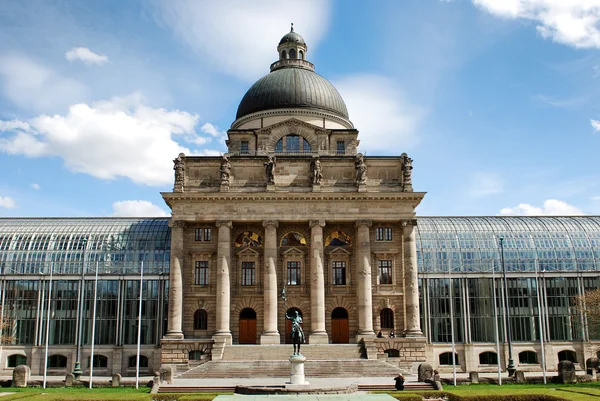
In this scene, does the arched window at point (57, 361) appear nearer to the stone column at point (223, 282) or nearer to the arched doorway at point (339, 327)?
the stone column at point (223, 282)

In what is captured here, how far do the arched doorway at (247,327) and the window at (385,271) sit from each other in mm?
14056

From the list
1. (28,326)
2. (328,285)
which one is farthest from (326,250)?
(28,326)

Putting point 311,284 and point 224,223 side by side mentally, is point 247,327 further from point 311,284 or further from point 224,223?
point 224,223

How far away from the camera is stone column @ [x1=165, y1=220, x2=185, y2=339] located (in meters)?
62.2

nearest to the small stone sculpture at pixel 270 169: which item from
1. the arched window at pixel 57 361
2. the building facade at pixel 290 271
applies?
the building facade at pixel 290 271

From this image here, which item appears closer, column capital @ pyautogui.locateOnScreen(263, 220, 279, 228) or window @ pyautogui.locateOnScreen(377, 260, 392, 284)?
column capital @ pyautogui.locateOnScreen(263, 220, 279, 228)

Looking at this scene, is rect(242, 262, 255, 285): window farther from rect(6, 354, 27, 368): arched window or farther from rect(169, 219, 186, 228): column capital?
rect(6, 354, 27, 368): arched window

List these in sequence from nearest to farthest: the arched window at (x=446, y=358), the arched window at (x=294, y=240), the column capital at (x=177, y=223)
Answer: the column capital at (x=177, y=223) → the arched window at (x=294, y=240) → the arched window at (x=446, y=358)

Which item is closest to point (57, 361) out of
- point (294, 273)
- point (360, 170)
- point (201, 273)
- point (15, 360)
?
point (15, 360)

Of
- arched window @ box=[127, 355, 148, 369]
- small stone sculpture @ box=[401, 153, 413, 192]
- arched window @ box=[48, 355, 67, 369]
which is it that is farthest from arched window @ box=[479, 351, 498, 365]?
arched window @ box=[48, 355, 67, 369]

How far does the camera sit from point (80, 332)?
63.3 metres

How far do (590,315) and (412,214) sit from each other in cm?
2124

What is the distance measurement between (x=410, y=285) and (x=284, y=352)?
47.7 feet

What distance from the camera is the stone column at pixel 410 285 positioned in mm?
62656
